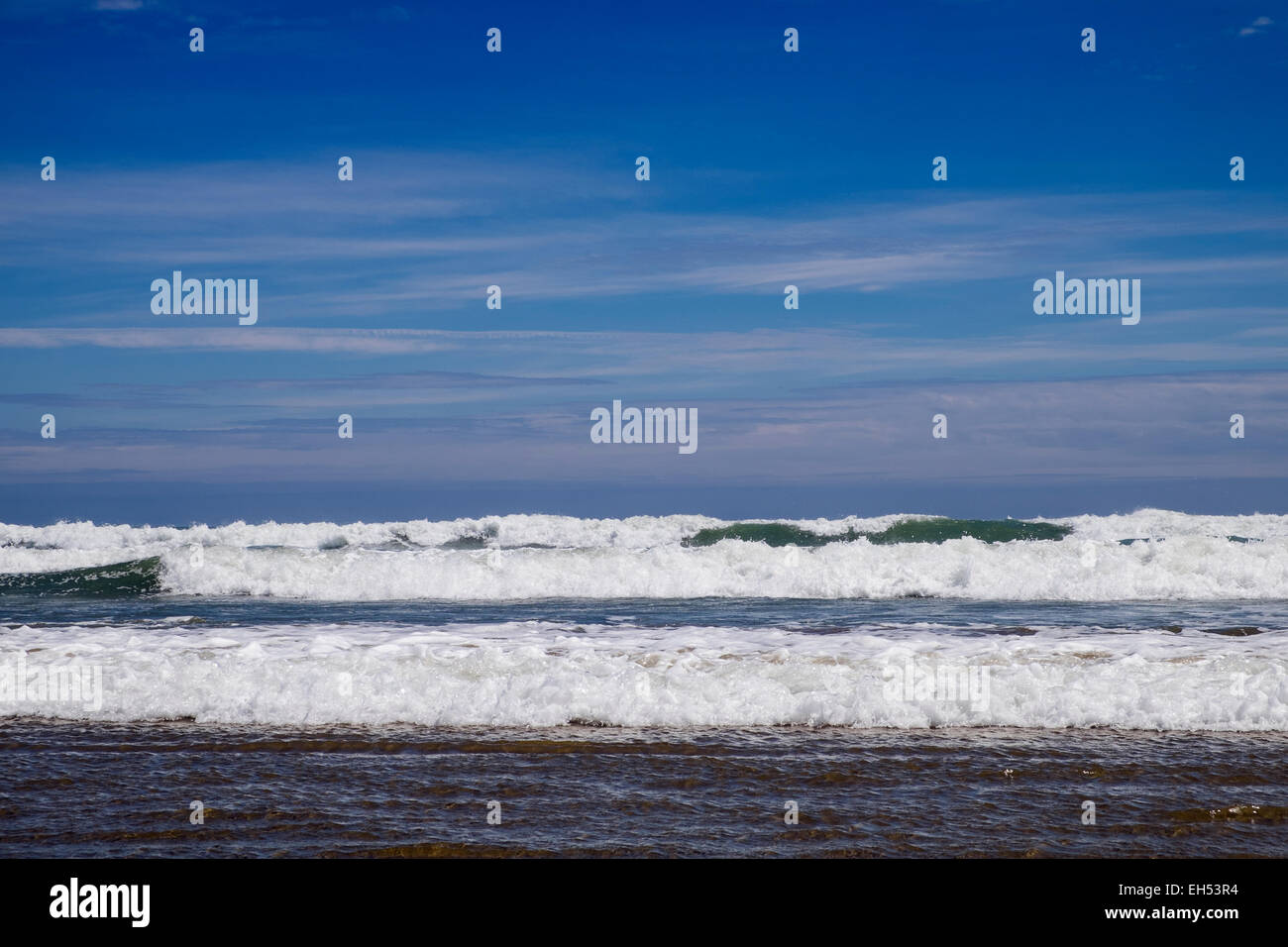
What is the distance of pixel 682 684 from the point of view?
9.69 metres

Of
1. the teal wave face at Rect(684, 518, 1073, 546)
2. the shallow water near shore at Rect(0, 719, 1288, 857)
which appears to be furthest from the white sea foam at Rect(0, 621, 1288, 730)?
the teal wave face at Rect(684, 518, 1073, 546)

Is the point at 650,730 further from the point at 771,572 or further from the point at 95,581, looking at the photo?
the point at 95,581

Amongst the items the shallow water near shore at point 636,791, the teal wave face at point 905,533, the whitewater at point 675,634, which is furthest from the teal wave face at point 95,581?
the teal wave face at point 905,533

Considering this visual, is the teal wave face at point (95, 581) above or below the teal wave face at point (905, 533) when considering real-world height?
below

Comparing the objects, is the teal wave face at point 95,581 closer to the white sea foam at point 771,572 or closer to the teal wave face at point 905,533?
the white sea foam at point 771,572

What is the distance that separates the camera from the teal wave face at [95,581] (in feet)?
68.8

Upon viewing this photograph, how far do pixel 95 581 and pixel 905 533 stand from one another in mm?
20781

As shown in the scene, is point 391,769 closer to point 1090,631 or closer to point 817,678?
point 817,678

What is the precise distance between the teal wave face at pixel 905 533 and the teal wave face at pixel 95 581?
14.1 meters

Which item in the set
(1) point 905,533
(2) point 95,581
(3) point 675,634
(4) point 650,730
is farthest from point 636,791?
(1) point 905,533

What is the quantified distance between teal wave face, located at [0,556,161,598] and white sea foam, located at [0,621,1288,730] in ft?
32.2

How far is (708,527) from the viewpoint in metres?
30.9
